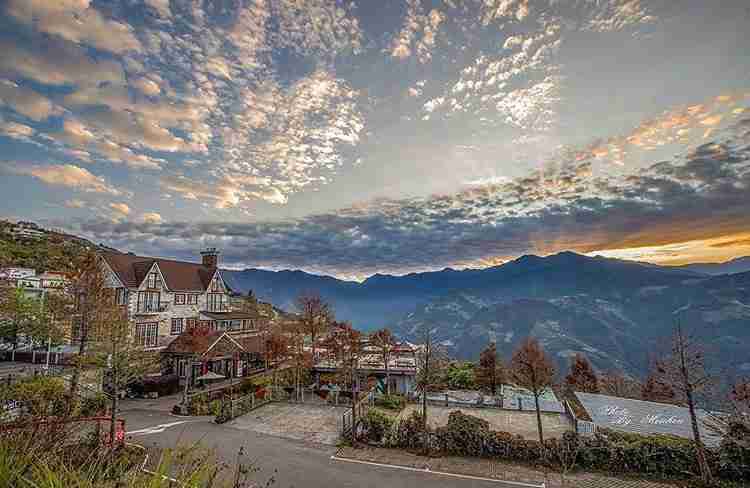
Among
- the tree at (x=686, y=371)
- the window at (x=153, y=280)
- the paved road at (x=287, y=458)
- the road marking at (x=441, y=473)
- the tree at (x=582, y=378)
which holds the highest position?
the window at (x=153, y=280)

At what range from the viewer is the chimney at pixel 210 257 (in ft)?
161

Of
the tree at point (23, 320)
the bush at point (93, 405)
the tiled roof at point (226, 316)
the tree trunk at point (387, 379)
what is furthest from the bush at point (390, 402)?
the tree at point (23, 320)

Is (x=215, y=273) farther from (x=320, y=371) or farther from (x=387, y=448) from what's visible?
(x=387, y=448)

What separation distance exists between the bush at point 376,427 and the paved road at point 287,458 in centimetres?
196

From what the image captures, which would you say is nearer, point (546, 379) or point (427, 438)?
point (427, 438)

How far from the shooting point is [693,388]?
48.9 feet

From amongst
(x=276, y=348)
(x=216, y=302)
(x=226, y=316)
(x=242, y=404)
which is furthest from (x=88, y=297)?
(x=216, y=302)

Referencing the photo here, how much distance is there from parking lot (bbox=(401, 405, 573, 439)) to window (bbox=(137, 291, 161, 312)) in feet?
86.8

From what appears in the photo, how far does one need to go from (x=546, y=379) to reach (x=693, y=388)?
7686mm

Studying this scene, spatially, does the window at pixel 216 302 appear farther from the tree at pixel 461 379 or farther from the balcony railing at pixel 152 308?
the tree at pixel 461 379

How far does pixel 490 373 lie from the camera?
35.7m

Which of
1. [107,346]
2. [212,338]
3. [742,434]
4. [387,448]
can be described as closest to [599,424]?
[742,434]

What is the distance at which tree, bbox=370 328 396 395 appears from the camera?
116 feet

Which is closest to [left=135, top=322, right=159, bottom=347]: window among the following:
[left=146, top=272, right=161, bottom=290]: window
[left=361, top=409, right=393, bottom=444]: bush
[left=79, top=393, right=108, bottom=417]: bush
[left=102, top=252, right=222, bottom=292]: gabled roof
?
[left=146, top=272, right=161, bottom=290]: window
